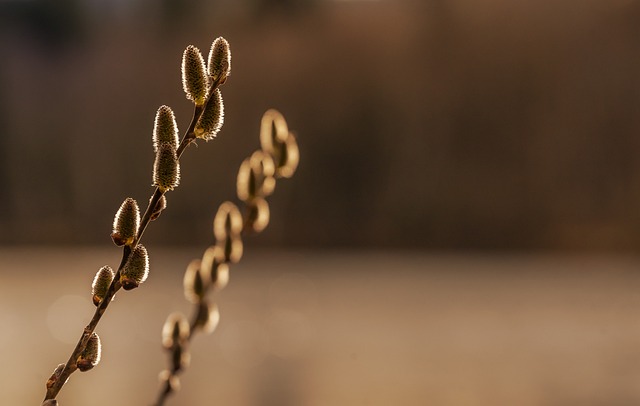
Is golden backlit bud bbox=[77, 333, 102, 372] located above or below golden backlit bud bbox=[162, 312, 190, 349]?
above

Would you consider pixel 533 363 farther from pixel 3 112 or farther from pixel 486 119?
pixel 3 112

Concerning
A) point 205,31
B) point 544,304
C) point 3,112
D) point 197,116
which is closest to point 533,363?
point 544,304

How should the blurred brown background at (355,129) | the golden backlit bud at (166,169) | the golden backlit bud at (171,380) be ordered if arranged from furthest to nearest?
1. the blurred brown background at (355,129)
2. the golden backlit bud at (171,380)
3. the golden backlit bud at (166,169)

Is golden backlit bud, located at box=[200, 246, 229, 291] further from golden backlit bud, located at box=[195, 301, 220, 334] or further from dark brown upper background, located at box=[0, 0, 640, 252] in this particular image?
dark brown upper background, located at box=[0, 0, 640, 252]

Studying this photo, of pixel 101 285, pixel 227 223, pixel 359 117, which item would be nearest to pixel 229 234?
pixel 227 223

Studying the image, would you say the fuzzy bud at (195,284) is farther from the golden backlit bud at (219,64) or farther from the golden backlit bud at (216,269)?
the golden backlit bud at (219,64)

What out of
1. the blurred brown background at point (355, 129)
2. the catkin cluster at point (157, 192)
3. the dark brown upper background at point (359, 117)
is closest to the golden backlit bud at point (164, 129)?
the catkin cluster at point (157, 192)

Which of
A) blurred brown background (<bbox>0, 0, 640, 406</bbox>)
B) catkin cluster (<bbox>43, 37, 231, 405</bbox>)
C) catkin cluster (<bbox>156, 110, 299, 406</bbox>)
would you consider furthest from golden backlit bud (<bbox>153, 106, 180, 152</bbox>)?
blurred brown background (<bbox>0, 0, 640, 406</bbox>)
